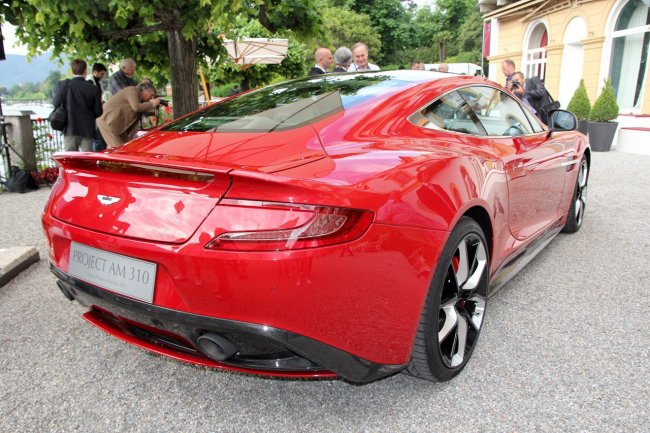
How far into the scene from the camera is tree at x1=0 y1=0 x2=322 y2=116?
4742 millimetres

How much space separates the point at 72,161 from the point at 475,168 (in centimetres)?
172

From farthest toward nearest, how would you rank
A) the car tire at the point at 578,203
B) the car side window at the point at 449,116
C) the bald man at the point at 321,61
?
the bald man at the point at 321,61 < the car tire at the point at 578,203 < the car side window at the point at 449,116

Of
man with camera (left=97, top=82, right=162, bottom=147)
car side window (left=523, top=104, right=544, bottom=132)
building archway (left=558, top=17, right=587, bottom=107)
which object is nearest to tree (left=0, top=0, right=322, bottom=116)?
man with camera (left=97, top=82, right=162, bottom=147)

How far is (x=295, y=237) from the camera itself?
164cm

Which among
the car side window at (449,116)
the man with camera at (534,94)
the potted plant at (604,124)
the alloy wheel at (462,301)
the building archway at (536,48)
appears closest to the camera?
the alloy wheel at (462,301)

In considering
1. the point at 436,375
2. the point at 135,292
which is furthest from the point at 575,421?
the point at 135,292

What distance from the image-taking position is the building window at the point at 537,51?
17.5 meters

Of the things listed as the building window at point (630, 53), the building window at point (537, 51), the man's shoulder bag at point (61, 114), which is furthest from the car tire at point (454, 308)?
the building window at point (537, 51)

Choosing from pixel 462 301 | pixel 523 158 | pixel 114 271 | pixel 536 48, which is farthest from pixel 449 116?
pixel 536 48

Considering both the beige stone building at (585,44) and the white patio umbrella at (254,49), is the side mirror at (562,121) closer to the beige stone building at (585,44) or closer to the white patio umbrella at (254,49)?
the white patio umbrella at (254,49)

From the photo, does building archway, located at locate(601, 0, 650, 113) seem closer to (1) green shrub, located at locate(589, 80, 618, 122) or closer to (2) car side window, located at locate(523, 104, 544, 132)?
(1) green shrub, located at locate(589, 80, 618, 122)

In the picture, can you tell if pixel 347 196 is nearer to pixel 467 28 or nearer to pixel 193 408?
pixel 193 408

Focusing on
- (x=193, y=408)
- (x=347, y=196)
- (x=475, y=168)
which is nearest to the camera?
(x=347, y=196)

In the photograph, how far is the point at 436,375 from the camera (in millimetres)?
2154
